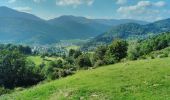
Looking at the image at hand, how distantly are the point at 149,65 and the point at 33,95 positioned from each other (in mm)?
17210

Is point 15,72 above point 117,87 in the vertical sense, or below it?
below

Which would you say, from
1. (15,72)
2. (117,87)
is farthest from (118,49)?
(117,87)

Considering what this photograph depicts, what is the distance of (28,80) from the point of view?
14112 centimetres

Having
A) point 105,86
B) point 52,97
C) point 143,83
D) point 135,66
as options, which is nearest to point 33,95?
point 52,97

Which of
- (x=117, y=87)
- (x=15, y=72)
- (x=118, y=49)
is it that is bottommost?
(x=15, y=72)

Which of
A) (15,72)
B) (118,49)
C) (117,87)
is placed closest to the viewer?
(117,87)

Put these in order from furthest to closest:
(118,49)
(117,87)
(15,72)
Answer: (15,72) → (118,49) → (117,87)

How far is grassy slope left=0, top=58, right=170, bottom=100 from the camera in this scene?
3527 cm

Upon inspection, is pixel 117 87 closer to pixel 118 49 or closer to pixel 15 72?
pixel 118 49

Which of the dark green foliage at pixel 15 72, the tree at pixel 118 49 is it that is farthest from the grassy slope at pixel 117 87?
the dark green foliage at pixel 15 72

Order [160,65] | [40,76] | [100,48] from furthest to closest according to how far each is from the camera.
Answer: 1. [40,76]
2. [100,48]
3. [160,65]

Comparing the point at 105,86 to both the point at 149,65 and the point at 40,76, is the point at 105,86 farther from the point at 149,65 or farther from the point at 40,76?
the point at 40,76

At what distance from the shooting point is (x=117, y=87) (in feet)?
126

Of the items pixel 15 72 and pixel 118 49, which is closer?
pixel 118 49
